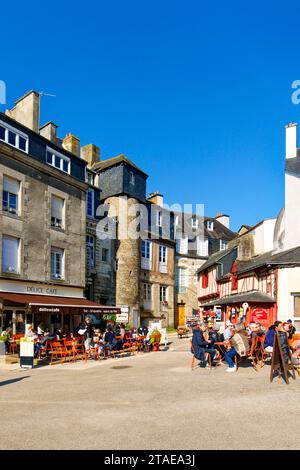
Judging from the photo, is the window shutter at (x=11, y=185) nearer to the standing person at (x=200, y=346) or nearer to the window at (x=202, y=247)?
the standing person at (x=200, y=346)

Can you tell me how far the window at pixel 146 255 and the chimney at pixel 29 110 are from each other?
14.4m

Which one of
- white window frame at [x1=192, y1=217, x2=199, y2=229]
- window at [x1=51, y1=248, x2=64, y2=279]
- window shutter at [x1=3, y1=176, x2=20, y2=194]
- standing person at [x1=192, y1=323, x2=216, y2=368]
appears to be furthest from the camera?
white window frame at [x1=192, y1=217, x2=199, y2=229]

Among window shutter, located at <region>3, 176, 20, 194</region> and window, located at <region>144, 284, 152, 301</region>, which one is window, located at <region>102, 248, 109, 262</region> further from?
window shutter, located at <region>3, 176, 20, 194</region>

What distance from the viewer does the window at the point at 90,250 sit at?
1070 inches

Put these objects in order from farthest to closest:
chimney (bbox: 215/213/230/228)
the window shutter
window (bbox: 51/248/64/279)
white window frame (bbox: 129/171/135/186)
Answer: chimney (bbox: 215/213/230/228), white window frame (bbox: 129/171/135/186), window (bbox: 51/248/64/279), the window shutter

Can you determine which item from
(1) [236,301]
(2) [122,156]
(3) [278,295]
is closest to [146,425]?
(3) [278,295]

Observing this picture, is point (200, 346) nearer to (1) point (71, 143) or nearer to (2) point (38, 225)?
(2) point (38, 225)

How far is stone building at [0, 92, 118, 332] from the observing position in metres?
18.7

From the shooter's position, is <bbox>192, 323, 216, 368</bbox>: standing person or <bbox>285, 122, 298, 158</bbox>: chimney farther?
<bbox>285, 122, 298, 158</bbox>: chimney

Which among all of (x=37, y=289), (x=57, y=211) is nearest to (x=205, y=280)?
(x=57, y=211)

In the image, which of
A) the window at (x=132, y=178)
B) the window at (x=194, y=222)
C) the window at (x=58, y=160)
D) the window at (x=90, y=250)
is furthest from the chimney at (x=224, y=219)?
the window at (x=58, y=160)

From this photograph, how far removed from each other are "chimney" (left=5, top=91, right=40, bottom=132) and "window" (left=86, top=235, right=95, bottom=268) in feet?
26.4

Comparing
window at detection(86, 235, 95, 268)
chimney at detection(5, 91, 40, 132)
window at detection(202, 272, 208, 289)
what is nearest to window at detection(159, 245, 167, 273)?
window at detection(202, 272, 208, 289)
